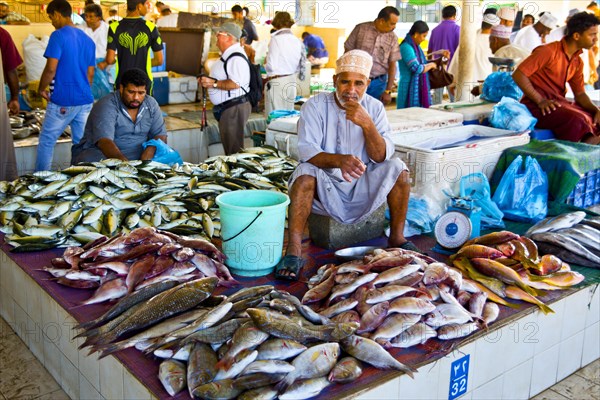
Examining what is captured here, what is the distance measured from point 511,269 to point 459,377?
2.85ft

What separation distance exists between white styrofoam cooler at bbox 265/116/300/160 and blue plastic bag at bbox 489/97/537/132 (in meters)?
1.96

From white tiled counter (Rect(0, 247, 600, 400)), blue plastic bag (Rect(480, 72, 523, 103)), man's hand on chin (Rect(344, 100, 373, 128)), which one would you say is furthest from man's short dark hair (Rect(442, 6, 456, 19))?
white tiled counter (Rect(0, 247, 600, 400))

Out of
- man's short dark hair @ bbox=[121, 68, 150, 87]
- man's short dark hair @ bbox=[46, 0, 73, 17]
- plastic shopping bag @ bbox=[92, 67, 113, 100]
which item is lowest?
plastic shopping bag @ bbox=[92, 67, 113, 100]

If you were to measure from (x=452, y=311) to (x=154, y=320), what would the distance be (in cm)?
142

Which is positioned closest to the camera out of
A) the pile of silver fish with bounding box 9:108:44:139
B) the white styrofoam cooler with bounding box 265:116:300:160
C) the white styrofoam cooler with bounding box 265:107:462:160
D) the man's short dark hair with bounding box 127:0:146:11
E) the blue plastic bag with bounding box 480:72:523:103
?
the white styrofoam cooler with bounding box 265:107:462:160

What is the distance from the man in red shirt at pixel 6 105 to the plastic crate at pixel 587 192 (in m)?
5.28

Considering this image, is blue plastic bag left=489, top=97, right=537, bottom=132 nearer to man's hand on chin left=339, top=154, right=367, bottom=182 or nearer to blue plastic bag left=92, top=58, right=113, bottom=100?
man's hand on chin left=339, top=154, right=367, bottom=182

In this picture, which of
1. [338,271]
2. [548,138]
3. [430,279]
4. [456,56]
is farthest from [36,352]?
[456,56]

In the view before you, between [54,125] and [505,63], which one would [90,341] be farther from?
[505,63]

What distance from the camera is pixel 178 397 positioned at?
2.48m

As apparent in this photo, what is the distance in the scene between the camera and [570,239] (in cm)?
413

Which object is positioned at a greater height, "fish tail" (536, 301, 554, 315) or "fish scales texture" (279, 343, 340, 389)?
"fish scales texture" (279, 343, 340, 389)

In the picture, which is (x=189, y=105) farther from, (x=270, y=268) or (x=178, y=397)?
(x=178, y=397)

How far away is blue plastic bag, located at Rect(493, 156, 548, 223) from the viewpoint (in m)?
5.11
